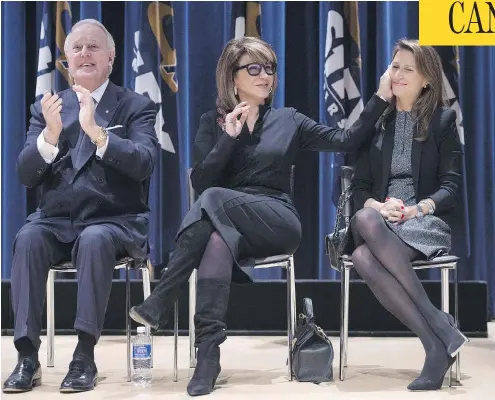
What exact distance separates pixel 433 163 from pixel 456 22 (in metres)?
1.09

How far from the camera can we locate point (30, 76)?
5.28 m

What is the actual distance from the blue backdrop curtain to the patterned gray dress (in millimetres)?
1357

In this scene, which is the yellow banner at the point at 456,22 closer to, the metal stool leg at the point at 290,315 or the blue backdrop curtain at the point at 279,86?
the blue backdrop curtain at the point at 279,86

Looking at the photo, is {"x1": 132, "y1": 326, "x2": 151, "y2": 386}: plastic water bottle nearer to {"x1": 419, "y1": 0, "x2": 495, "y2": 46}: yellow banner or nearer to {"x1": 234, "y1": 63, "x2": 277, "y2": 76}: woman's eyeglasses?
{"x1": 234, "y1": 63, "x2": 277, "y2": 76}: woman's eyeglasses

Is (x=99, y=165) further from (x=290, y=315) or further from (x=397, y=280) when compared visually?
(x=397, y=280)

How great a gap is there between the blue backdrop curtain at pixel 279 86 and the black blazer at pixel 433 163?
134cm

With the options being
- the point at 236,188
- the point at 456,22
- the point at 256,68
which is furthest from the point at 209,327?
the point at 456,22

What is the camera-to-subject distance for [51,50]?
16.9 ft

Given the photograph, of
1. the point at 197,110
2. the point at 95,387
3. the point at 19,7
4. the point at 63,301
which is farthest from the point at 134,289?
the point at 19,7

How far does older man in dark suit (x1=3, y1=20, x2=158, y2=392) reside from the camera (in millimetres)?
3314

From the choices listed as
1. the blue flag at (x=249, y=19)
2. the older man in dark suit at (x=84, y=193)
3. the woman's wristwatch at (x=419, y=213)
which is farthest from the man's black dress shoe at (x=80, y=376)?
the blue flag at (x=249, y=19)

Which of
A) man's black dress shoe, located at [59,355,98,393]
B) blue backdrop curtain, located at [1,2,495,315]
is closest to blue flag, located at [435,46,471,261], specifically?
blue backdrop curtain, located at [1,2,495,315]

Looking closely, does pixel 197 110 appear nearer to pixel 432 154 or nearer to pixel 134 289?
pixel 134 289

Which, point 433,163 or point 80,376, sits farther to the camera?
point 433,163
